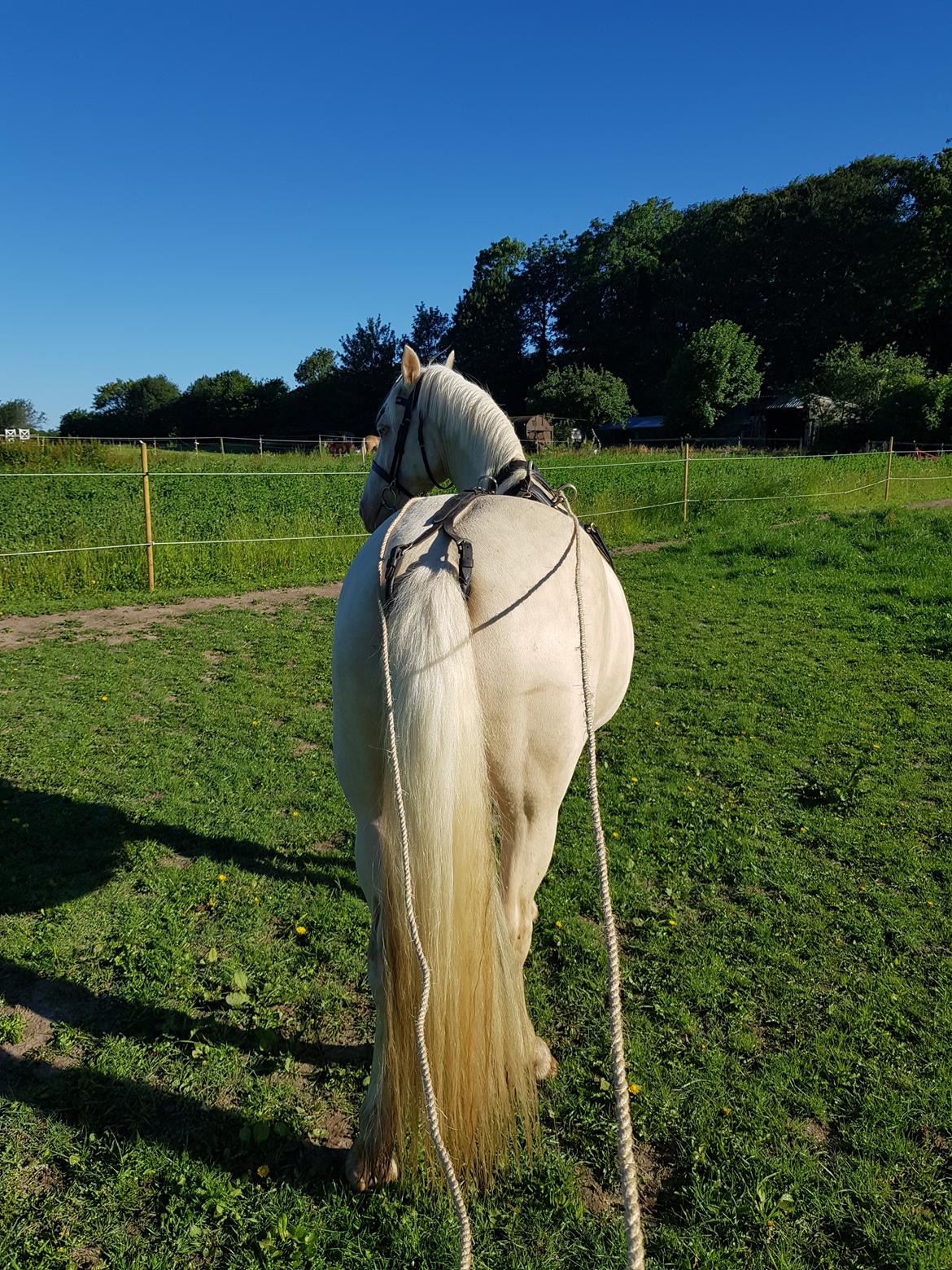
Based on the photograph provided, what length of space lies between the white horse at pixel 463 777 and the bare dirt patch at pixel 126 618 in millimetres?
5400

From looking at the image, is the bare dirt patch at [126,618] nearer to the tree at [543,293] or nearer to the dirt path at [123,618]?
the dirt path at [123,618]

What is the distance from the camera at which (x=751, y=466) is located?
1994 cm

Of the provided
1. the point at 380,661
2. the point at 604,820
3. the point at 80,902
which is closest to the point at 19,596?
the point at 80,902

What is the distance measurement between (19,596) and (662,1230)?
30.8 ft

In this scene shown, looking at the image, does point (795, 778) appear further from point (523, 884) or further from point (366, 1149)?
point (366, 1149)

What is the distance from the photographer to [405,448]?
2.94 m

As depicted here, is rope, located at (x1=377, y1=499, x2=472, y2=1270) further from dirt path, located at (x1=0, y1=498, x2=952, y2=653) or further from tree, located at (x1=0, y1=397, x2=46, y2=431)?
tree, located at (x1=0, y1=397, x2=46, y2=431)

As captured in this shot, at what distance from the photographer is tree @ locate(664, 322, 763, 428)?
3944 cm

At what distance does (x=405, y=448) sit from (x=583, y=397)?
1724 inches

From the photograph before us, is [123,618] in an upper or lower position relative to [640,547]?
lower

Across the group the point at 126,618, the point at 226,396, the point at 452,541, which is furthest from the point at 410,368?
the point at 226,396

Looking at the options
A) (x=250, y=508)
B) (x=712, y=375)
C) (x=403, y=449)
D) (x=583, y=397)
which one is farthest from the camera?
(x=583, y=397)

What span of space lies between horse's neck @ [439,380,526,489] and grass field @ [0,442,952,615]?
7.32m

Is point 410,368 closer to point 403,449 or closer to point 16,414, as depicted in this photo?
point 403,449
